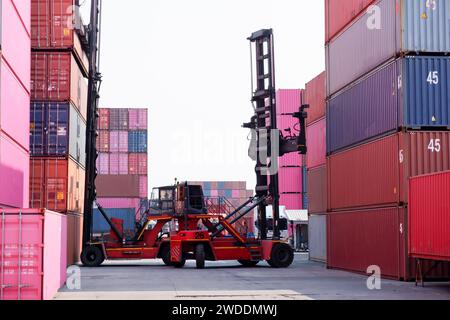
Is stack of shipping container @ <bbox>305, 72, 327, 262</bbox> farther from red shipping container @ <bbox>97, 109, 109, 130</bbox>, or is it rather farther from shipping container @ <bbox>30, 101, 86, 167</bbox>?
red shipping container @ <bbox>97, 109, 109, 130</bbox>

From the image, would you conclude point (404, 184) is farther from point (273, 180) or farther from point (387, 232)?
point (273, 180)

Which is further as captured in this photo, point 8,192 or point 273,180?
point 273,180

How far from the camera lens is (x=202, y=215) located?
107 feet

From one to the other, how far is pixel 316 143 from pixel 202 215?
7501mm

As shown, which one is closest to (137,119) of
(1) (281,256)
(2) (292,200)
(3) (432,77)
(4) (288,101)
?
(4) (288,101)

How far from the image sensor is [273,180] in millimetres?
32625

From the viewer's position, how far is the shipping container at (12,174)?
20.5 metres

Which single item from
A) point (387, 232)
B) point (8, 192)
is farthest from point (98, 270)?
point (387, 232)

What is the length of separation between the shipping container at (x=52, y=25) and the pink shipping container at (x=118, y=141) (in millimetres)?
27966

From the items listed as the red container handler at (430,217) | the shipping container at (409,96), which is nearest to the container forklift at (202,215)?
the shipping container at (409,96)

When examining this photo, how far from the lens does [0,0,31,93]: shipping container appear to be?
2080cm

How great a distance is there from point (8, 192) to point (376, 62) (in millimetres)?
11462

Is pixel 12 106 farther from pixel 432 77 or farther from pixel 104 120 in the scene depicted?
pixel 104 120
